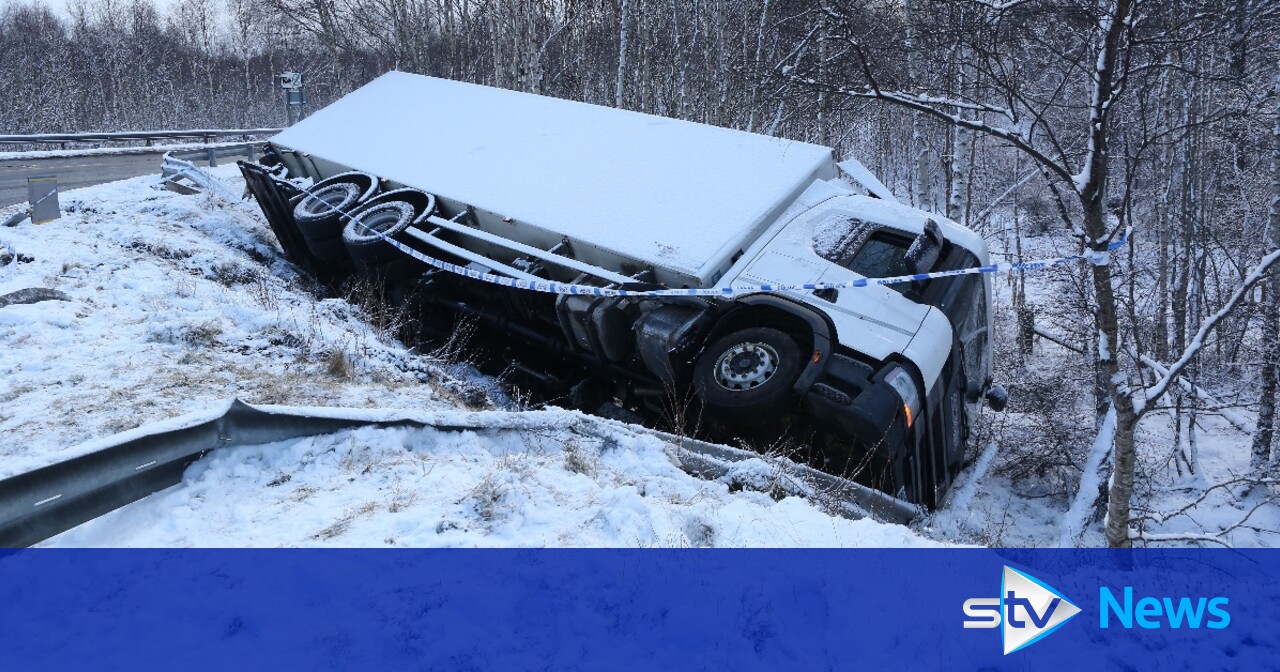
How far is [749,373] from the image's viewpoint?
208 inches

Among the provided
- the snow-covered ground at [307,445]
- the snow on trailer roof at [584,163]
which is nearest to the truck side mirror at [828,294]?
the snow on trailer roof at [584,163]

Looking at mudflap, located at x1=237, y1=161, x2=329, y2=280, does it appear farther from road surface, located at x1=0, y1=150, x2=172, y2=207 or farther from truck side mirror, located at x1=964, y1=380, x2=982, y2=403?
truck side mirror, located at x1=964, y1=380, x2=982, y2=403

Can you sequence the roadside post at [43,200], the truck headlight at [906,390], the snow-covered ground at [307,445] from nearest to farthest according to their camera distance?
the snow-covered ground at [307,445] < the truck headlight at [906,390] < the roadside post at [43,200]

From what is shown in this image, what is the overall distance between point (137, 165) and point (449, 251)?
1177 centimetres

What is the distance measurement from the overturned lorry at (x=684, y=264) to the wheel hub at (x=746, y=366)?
1cm

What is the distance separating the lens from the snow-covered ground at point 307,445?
3.49m

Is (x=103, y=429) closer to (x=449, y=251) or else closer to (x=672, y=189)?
(x=449, y=251)

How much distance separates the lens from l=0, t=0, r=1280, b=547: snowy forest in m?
4.39

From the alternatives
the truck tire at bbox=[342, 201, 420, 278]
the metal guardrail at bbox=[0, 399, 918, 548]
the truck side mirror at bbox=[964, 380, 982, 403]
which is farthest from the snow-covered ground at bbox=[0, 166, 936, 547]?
the truck side mirror at bbox=[964, 380, 982, 403]

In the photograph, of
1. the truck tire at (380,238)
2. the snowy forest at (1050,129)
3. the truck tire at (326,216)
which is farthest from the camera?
the truck tire at (326,216)

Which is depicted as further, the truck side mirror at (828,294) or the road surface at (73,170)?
the road surface at (73,170)

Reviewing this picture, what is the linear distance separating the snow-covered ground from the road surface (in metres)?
5.33

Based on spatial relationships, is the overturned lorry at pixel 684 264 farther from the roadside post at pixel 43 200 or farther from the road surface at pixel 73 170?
the road surface at pixel 73 170
